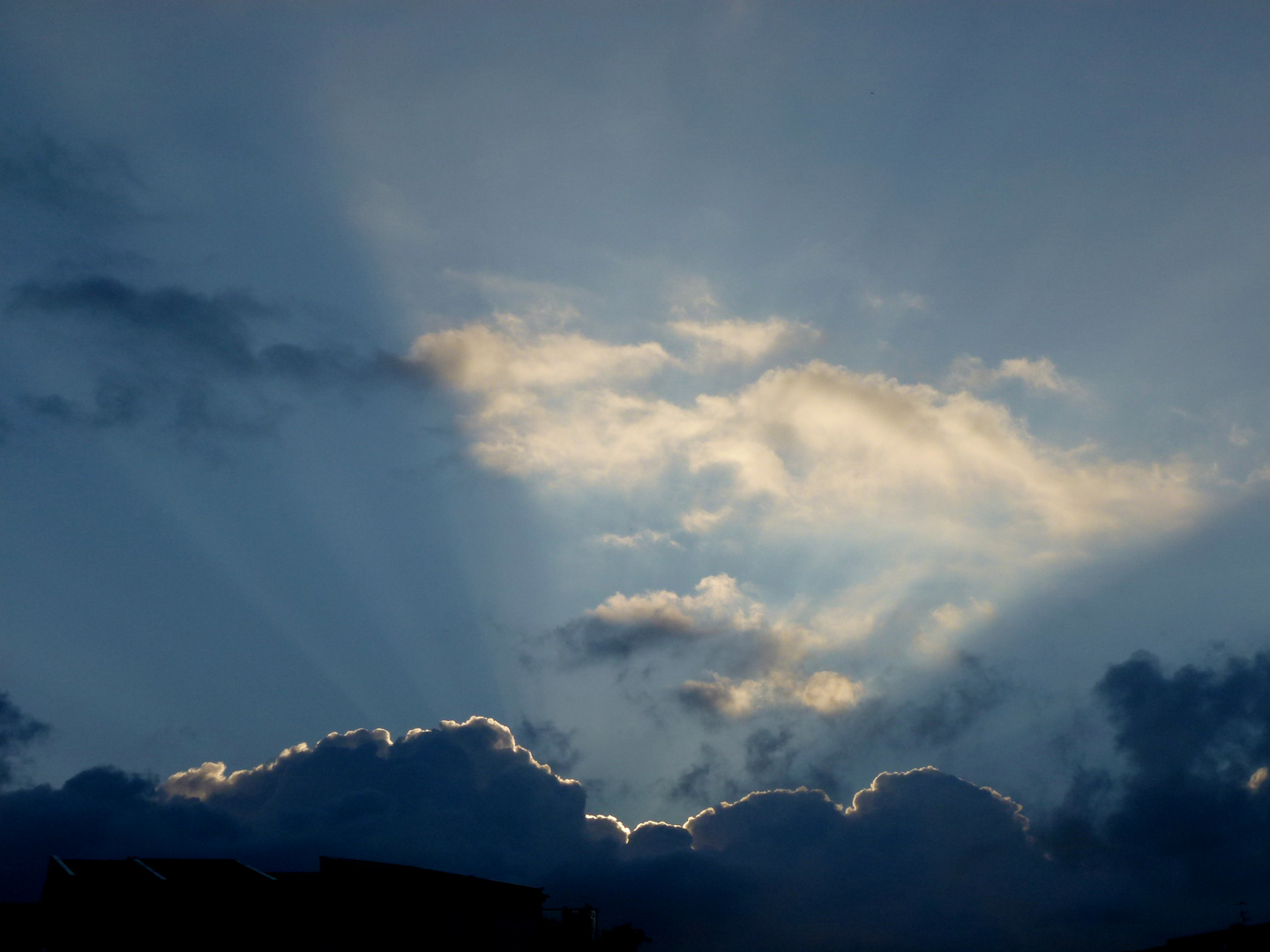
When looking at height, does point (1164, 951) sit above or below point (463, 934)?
below

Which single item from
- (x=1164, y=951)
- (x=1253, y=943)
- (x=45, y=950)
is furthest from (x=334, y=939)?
(x=1164, y=951)

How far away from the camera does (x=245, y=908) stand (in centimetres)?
5169

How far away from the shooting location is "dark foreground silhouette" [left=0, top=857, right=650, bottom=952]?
4934cm

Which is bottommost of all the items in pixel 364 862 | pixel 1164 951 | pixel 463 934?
pixel 1164 951

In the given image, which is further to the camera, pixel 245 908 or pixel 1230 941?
pixel 1230 941

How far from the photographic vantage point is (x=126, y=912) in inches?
1964

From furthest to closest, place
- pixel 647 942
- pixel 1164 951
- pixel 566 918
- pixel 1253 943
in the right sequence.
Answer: pixel 1164 951, pixel 1253 943, pixel 647 942, pixel 566 918

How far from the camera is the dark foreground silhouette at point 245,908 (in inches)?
1943

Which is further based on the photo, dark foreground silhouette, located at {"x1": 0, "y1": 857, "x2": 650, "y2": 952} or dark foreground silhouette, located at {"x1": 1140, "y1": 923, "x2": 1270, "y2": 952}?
dark foreground silhouette, located at {"x1": 1140, "y1": 923, "x2": 1270, "y2": 952}

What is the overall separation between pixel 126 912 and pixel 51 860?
18.2 ft

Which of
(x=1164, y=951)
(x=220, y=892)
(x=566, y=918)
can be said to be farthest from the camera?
(x=1164, y=951)

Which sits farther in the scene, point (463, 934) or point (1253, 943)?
point (1253, 943)

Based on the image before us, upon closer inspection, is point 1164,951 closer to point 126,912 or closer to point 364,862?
point 364,862

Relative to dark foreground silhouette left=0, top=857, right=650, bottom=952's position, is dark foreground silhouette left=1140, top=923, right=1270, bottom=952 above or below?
below
